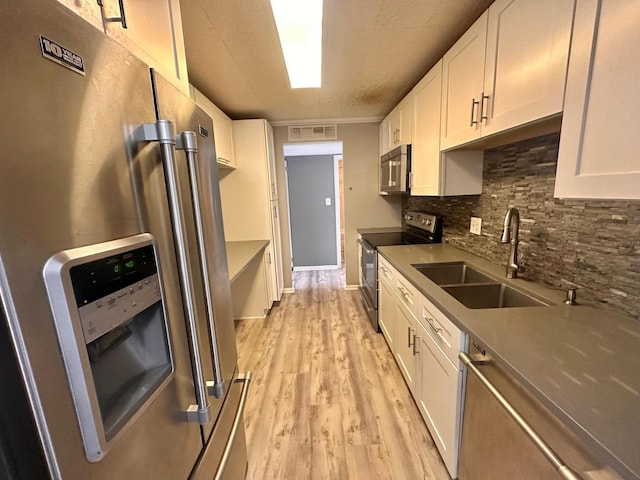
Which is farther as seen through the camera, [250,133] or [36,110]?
[250,133]

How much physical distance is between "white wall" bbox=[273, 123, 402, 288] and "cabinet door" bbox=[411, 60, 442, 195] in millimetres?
1299

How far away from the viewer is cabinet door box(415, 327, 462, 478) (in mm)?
1251

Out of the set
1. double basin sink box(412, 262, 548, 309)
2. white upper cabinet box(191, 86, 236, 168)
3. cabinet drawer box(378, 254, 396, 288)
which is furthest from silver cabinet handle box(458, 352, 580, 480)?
white upper cabinet box(191, 86, 236, 168)

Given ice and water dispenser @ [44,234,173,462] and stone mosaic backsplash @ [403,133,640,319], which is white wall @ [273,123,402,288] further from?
ice and water dispenser @ [44,234,173,462]

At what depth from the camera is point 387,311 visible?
2.42m

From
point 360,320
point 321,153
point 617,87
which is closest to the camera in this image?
point 617,87

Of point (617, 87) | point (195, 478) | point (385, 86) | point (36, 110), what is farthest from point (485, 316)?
point (385, 86)

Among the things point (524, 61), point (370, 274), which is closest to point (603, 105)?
point (524, 61)

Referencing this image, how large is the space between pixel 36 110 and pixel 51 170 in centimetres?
9

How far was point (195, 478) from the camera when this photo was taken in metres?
0.80

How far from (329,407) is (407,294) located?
94 cm

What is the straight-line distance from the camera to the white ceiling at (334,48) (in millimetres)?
1429

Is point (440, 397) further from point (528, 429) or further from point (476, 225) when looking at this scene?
point (476, 225)

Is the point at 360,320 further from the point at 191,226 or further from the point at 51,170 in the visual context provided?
the point at 51,170
